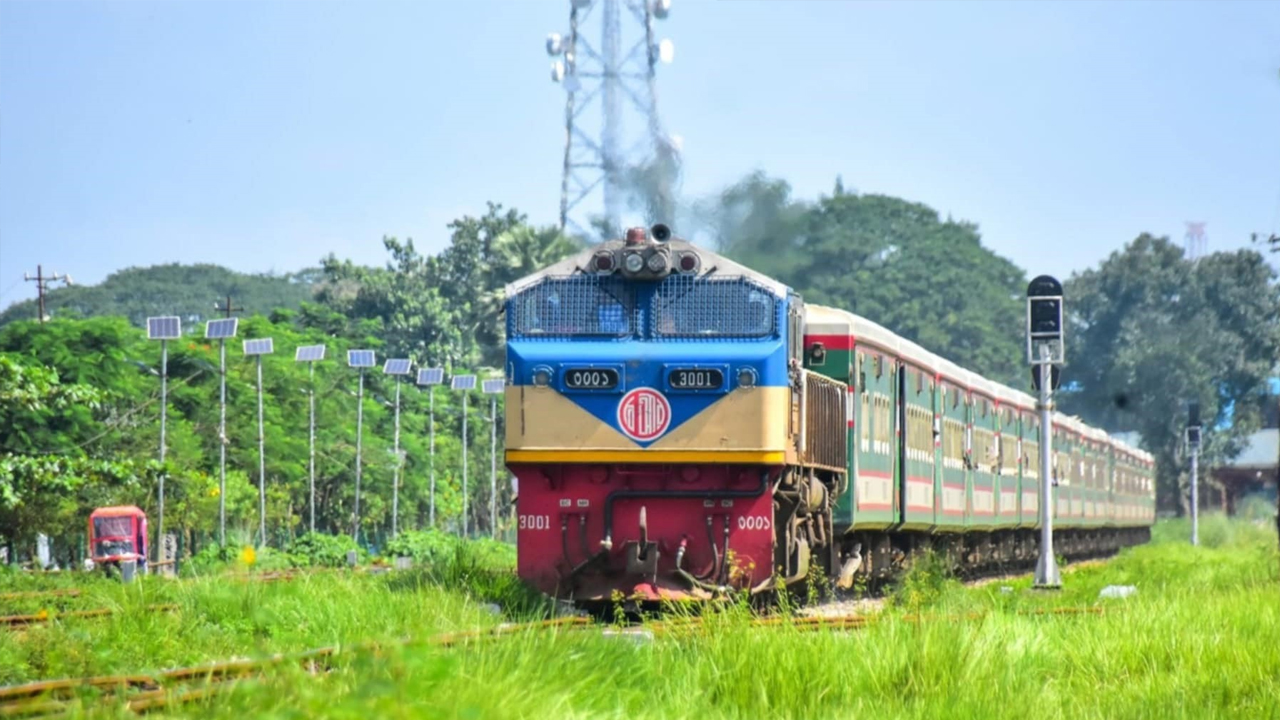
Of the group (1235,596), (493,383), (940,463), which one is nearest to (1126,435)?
(493,383)

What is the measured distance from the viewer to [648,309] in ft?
53.9

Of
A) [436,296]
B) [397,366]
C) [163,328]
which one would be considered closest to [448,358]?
[436,296]

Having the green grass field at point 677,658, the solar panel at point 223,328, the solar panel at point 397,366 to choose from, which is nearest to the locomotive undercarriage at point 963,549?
the green grass field at point 677,658

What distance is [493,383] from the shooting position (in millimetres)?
47500

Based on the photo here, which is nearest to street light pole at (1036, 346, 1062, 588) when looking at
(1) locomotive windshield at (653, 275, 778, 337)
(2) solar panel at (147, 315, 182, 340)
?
(1) locomotive windshield at (653, 275, 778, 337)

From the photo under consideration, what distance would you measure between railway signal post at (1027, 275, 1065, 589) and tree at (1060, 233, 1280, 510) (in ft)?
185

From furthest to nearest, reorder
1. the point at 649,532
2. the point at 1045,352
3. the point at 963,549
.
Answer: the point at 963,549 → the point at 1045,352 → the point at 649,532

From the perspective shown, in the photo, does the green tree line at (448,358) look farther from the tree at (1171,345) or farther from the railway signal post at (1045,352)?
the railway signal post at (1045,352)

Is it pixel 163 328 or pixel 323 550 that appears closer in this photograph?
pixel 163 328

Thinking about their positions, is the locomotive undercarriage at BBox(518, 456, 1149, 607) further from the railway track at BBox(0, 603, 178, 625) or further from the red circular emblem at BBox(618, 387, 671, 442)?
the railway track at BBox(0, 603, 178, 625)

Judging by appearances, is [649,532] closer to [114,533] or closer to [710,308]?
[710,308]

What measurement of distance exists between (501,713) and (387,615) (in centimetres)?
606

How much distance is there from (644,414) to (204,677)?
262 inches

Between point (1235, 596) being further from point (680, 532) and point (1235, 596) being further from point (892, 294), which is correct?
point (892, 294)
